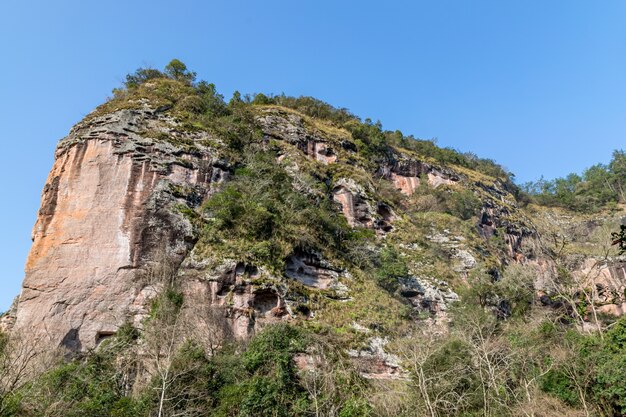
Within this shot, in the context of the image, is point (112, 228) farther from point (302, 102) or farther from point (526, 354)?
point (302, 102)

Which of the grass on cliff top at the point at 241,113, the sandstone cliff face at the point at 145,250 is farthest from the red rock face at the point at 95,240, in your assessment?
the grass on cliff top at the point at 241,113

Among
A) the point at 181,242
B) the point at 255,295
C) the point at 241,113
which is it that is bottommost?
the point at 255,295

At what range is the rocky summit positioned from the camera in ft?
56.4

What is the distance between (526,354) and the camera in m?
20.0

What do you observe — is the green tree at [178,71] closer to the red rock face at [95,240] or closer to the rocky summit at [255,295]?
the rocky summit at [255,295]

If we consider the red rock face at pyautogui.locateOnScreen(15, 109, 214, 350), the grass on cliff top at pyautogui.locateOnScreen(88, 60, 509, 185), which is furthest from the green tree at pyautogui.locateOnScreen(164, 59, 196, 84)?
the red rock face at pyautogui.locateOnScreen(15, 109, 214, 350)

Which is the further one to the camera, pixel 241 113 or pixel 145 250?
pixel 241 113

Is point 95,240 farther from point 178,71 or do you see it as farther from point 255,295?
point 178,71

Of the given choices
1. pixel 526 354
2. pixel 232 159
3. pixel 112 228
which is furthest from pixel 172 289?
pixel 526 354

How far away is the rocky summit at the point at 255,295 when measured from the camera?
1720 centimetres

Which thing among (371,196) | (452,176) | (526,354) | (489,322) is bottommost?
(526,354)

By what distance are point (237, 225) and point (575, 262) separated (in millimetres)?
37780

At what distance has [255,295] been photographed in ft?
74.5

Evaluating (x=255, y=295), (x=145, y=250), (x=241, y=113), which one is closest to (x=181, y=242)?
(x=145, y=250)
